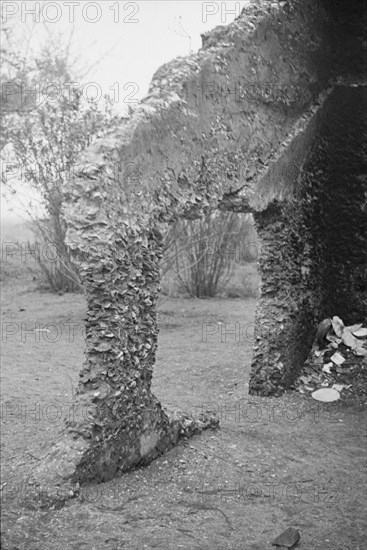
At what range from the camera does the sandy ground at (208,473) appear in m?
3.00

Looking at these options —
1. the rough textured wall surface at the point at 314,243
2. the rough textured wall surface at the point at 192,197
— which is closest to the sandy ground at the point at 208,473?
the rough textured wall surface at the point at 192,197

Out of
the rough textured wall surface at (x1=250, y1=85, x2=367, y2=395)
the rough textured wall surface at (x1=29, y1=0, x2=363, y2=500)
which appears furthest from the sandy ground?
the rough textured wall surface at (x1=250, y1=85, x2=367, y2=395)

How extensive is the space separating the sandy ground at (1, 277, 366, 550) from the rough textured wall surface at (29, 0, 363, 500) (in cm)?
17

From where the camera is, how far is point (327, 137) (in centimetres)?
536

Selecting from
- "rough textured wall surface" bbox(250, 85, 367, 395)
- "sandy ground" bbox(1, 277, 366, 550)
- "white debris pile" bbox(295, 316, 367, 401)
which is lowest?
"sandy ground" bbox(1, 277, 366, 550)

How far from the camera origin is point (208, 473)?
12.0ft

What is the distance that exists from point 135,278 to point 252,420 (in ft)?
4.58

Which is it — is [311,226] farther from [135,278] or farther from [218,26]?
[135,278]

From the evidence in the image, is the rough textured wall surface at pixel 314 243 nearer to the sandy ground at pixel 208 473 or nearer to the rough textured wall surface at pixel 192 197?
the rough textured wall surface at pixel 192 197

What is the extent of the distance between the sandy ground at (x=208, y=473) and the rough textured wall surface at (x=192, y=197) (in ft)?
0.56

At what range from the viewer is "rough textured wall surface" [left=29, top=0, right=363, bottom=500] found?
346 cm

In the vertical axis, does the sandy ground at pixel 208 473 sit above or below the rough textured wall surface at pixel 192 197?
below

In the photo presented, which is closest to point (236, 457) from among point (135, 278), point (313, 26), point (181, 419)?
point (181, 419)

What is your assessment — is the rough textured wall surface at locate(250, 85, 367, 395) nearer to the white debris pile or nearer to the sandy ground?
the white debris pile
